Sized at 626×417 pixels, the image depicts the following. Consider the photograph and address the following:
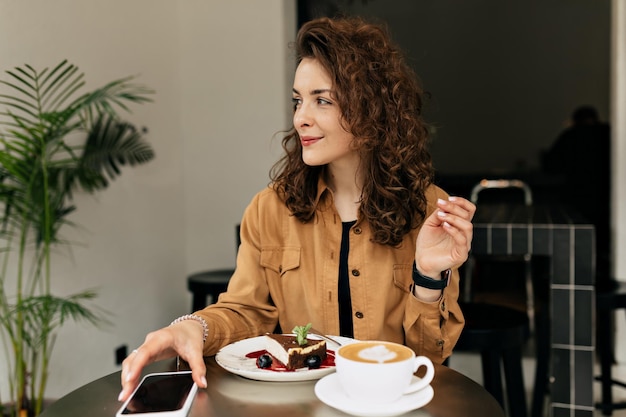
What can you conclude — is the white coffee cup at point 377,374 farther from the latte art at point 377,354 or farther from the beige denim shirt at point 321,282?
the beige denim shirt at point 321,282

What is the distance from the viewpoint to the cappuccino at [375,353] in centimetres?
88

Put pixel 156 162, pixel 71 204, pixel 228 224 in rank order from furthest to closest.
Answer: pixel 228 224, pixel 156 162, pixel 71 204

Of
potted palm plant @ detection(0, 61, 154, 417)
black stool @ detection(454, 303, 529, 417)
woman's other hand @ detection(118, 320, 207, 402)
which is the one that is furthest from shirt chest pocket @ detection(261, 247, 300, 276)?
potted palm plant @ detection(0, 61, 154, 417)

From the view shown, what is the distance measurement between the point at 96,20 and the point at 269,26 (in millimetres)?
1069

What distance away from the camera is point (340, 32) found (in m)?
1.52

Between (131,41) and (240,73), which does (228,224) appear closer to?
(240,73)

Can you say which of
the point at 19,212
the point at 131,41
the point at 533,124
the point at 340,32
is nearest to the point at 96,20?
the point at 131,41

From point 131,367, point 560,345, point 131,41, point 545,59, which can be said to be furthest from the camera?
point 545,59

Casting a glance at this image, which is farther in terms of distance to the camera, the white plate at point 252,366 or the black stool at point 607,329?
the black stool at point 607,329

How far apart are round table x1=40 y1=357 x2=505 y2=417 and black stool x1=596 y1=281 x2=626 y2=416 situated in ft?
5.34

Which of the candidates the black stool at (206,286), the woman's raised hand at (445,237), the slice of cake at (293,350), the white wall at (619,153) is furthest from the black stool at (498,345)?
the white wall at (619,153)

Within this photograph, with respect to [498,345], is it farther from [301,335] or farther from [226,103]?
[226,103]

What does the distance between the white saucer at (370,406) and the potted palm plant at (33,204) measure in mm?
1442

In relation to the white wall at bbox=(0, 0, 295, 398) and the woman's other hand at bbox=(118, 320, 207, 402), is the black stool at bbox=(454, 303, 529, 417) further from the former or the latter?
the white wall at bbox=(0, 0, 295, 398)
